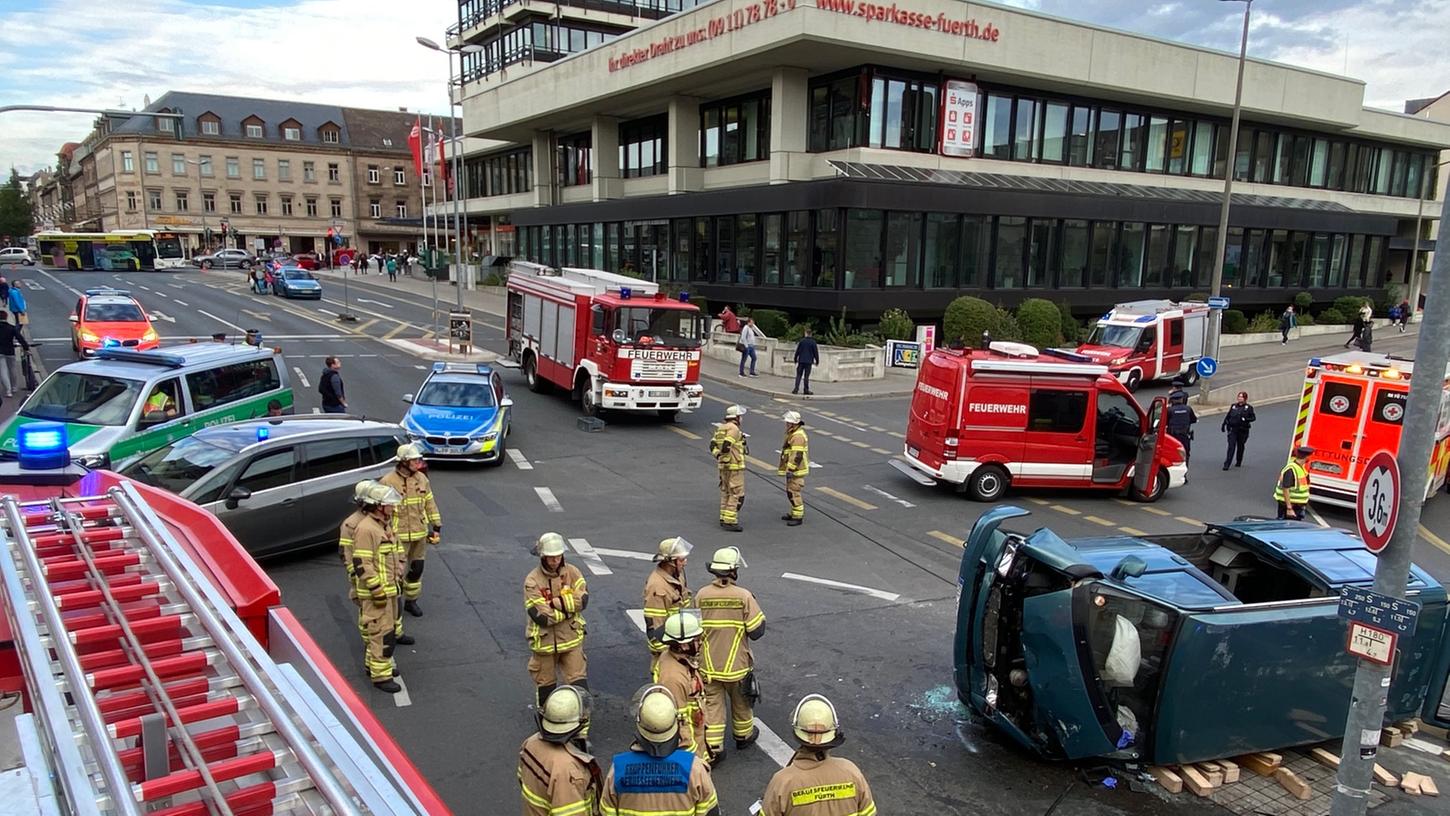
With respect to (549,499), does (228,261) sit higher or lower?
higher

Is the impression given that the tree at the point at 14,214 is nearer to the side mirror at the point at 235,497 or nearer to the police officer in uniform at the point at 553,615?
the side mirror at the point at 235,497

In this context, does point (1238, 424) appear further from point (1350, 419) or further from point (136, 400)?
point (136, 400)

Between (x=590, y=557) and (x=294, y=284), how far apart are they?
41.0 meters

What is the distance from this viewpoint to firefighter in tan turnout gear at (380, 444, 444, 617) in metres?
8.77

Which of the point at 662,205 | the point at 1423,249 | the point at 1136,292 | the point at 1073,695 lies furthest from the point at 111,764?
the point at 1423,249

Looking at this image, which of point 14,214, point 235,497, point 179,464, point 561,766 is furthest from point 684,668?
point 14,214

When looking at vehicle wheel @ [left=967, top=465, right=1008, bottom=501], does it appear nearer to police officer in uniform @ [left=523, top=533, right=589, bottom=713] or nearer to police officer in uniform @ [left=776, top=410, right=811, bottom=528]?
police officer in uniform @ [left=776, top=410, right=811, bottom=528]

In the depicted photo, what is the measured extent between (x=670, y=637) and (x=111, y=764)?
127 inches

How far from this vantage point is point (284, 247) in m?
85.8

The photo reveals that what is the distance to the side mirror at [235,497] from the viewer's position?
9.52m

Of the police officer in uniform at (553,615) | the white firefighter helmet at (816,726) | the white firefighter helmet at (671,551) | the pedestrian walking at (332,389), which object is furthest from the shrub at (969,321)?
the white firefighter helmet at (816,726)

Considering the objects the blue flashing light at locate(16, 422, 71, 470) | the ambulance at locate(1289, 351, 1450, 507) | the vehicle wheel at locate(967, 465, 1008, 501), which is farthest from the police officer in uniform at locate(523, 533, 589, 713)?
the ambulance at locate(1289, 351, 1450, 507)

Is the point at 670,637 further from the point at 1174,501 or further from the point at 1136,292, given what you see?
the point at 1136,292

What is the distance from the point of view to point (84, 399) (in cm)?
1260
